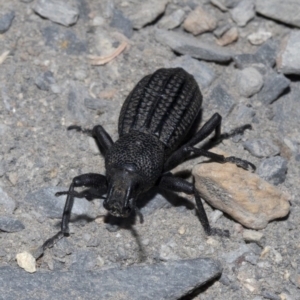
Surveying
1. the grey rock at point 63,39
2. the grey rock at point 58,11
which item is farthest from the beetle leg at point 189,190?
the grey rock at point 58,11

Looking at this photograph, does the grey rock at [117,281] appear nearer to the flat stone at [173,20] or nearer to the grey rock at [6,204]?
the grey rock at [6,204]

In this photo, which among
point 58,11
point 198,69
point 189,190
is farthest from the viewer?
point 58,11

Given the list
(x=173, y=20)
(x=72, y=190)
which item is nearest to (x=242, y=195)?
(x=72, y=190)

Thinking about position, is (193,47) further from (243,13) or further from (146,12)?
(243,13)

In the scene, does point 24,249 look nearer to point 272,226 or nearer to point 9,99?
point 9,99

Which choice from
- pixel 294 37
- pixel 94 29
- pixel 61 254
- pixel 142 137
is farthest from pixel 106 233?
pixel 294 37

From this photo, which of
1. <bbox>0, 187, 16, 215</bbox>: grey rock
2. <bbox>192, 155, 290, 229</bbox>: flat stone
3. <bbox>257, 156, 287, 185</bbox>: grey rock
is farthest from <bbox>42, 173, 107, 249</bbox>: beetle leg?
<bbox>257, 156, 287, 185</bbox>: grey rock
